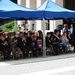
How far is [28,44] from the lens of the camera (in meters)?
16.0

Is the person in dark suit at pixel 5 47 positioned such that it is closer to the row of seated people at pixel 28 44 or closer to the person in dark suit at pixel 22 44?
the row of seated people at pixel 28 44

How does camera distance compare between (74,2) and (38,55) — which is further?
(74,2)

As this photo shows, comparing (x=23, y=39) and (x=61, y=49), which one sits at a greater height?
(x=23, y=39)

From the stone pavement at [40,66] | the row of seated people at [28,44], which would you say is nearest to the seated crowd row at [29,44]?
the row of seated people at [28,44]

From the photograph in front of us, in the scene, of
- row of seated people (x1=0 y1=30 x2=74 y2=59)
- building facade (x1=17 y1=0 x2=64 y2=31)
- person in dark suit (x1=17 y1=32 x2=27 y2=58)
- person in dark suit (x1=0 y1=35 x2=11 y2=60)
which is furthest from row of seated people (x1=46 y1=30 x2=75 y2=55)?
building facade (x1=17 y1=0 x2=64 y2=31)

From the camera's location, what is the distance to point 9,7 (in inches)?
625

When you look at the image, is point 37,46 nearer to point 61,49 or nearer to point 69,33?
point 61,49

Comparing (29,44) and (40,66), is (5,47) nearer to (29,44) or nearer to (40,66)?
(29,44)

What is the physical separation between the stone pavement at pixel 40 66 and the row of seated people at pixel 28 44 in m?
0.79

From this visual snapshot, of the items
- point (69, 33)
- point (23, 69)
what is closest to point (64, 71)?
point (23, 69)

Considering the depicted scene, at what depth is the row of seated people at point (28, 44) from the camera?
15219mm

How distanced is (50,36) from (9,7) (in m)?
2.88

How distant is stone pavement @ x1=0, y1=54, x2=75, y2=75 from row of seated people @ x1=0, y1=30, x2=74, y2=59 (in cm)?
79

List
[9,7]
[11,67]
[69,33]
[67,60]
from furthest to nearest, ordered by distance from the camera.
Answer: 1. [69,33]
2. [9,7]
3. [67,60]
4. [11,67]
